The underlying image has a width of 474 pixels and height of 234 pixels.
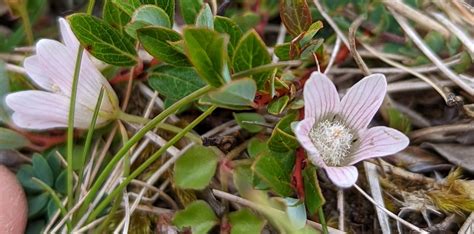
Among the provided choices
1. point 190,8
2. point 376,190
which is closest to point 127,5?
point 190,8

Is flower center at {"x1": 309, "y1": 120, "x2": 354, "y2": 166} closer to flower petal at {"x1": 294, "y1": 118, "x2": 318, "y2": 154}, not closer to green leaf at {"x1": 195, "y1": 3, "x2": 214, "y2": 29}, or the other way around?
flower petal at {"x1": 294, "y1": 118, "x2": 318, "y2": 154}

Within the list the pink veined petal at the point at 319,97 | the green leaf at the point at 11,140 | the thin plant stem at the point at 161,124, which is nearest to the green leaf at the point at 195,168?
the thin plant stem at the point at 161,124

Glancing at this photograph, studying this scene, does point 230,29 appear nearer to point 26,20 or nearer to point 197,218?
point 197,218

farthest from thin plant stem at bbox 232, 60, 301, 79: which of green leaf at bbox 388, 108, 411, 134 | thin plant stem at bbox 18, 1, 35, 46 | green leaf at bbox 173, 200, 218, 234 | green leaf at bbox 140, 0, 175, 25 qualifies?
thin plant stem at bbox 18, 1, 35, 46

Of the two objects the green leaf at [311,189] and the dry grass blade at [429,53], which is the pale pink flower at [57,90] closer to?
the green leaf at [311,189]

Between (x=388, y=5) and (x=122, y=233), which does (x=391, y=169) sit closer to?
(x=388, y=5)
